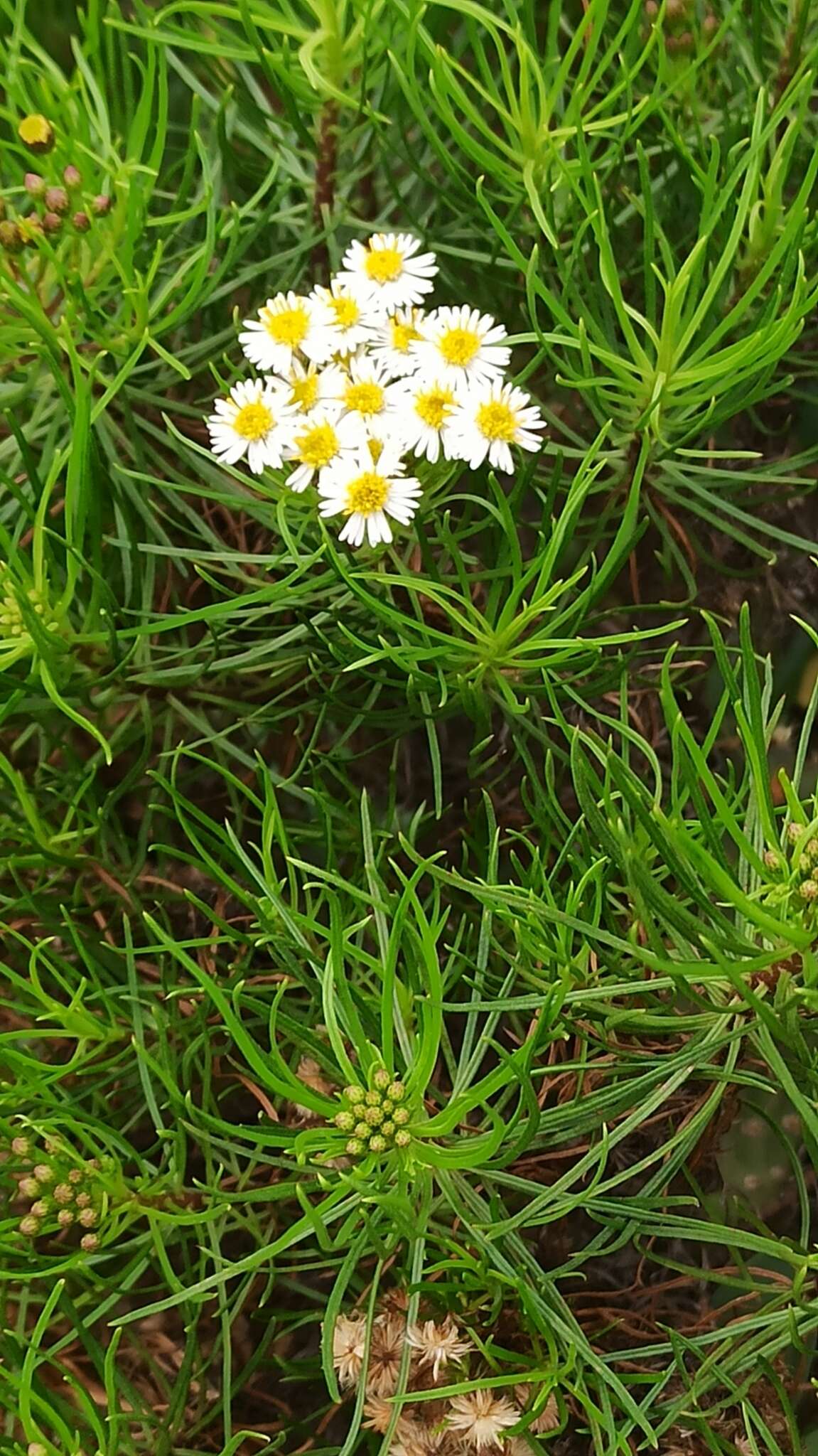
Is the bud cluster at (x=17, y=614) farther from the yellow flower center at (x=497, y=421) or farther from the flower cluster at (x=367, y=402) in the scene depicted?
the yellow flower center at (x=497, y=421)

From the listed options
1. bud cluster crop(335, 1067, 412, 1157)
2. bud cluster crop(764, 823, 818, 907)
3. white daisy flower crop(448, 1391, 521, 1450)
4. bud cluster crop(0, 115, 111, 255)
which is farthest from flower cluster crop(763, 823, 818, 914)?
bud cluster crop(0, 115, 111, 255)

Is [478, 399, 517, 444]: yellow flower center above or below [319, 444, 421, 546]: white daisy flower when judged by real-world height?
above

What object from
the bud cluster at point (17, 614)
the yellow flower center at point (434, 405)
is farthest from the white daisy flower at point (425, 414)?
the bud cluster at point (17, 614)

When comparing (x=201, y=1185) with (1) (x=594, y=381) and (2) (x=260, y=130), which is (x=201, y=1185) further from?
(2) (x=260, y=130)

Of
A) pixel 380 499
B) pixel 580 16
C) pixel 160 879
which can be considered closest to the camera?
pixel 380 499

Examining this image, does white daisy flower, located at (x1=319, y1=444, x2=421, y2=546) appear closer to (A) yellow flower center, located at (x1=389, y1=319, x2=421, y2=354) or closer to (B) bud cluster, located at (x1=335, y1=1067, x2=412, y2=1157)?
(A) yellow flower center, located at (x1=389, y1=319, x2=421, y2=354)

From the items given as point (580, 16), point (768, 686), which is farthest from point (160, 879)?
point (580, 16)
